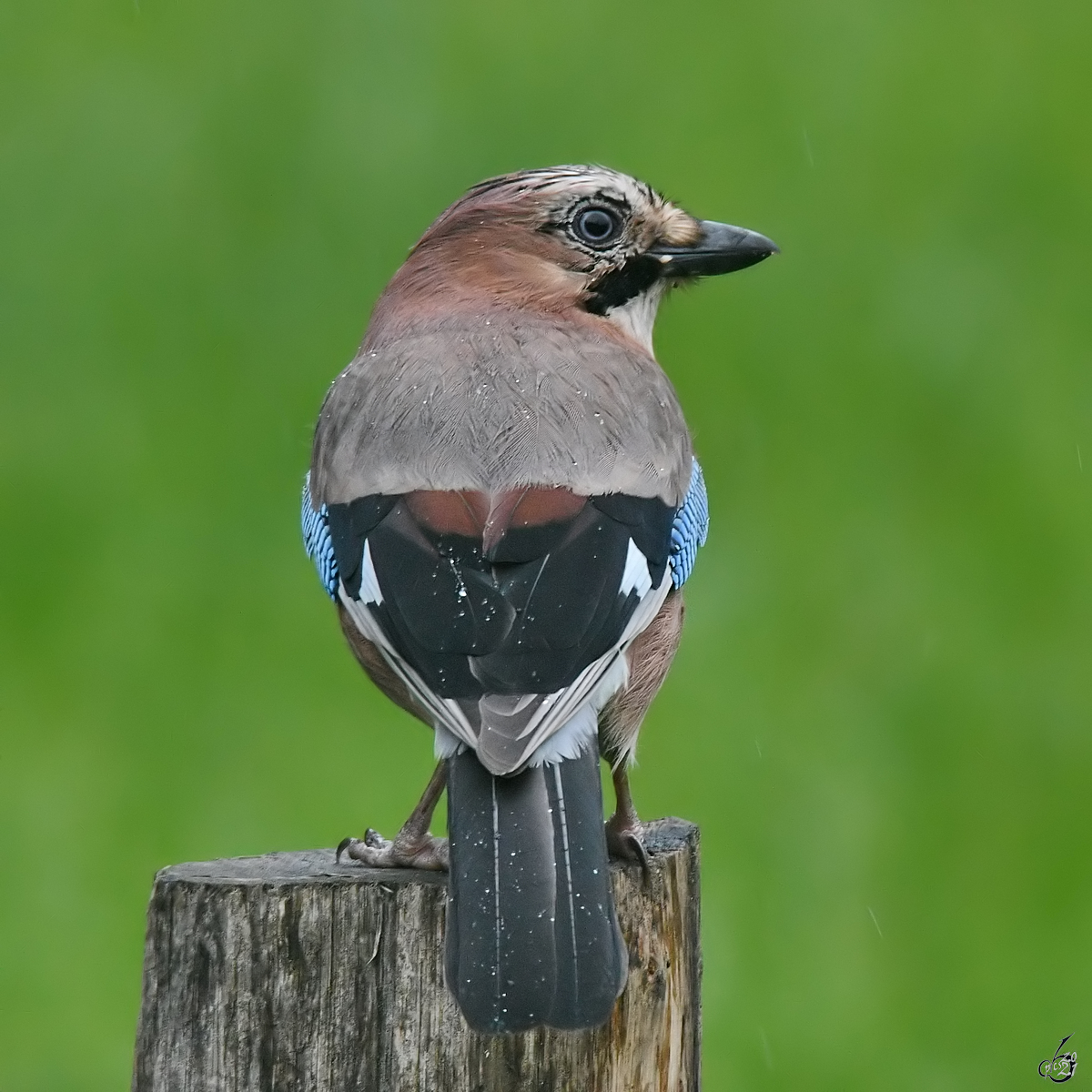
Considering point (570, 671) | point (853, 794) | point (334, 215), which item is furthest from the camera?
point (334, 215)

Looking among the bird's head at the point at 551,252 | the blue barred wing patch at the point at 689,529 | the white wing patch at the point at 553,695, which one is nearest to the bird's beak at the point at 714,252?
the bird's head at the point at 551,252

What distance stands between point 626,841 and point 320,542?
3.30ft

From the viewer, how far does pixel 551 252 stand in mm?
5891

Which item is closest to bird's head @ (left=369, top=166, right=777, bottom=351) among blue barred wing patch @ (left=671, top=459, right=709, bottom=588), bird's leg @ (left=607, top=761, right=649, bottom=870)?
blue barred wing patch @ (left=671, top=459, right=709, bottom=588)

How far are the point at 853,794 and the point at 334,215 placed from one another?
4.08 meters

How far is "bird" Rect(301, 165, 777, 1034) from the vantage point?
4320 millimetres

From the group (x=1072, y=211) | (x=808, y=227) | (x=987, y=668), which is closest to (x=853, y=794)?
(x=987, y=668)

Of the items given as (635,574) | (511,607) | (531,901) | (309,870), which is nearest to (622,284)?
(635,574)

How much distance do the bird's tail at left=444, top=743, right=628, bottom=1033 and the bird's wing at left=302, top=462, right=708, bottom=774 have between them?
0.33ft

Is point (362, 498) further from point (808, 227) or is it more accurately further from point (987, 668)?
point (808, 227)

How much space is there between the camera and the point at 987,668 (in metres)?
9.82

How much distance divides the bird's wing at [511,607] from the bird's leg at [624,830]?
43 cm

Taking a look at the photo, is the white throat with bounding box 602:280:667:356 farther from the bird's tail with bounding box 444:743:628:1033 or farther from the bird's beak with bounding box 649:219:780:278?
the bird's tail with bounding box 444:743:628:1033

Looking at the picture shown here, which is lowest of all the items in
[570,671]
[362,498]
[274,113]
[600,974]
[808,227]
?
[600,974]
